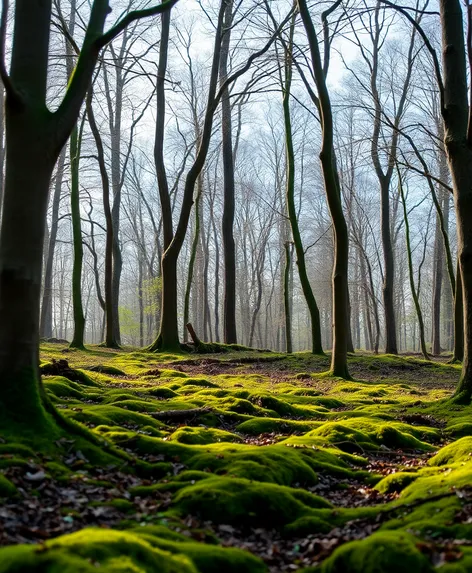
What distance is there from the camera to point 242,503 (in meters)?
4.15

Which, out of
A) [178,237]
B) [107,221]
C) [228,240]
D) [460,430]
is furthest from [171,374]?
[228,240]

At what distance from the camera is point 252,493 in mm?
4246

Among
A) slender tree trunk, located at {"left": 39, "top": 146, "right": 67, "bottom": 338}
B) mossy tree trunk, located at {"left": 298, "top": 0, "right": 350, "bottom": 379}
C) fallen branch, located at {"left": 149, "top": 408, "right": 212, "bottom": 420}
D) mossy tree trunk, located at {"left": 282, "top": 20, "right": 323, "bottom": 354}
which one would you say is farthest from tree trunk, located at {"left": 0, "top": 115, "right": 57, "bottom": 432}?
slender tree trunk, located at {"left": 39, "top": 146, "right": 67, "bottom": 338}

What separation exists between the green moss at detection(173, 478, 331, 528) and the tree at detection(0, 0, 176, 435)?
5.59ft

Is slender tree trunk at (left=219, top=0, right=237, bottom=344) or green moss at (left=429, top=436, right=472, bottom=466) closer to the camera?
green moss at (left=429, top=436, right=472, bottom=466)

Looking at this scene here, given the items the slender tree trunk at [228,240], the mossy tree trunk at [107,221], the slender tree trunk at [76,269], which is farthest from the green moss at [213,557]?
the slender tree trunk at [228,240]

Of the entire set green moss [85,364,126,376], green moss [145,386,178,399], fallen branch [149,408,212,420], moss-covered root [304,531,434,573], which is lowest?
moss-covered root [304,531,434,573]

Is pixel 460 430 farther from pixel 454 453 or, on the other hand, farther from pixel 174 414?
pixel 174 414

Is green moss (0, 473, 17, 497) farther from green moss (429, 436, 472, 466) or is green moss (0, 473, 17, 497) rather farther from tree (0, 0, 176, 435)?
green moss (429, 436, 472, 466)

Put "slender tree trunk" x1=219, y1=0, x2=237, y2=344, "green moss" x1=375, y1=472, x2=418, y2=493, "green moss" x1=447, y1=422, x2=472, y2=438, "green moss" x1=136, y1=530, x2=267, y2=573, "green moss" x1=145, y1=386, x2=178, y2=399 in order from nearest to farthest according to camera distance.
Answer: "green moss" x1=136, y1=530, x2=267, y2=573, "green moss" x1=375, y1=472, x2=418, y2=493, "green moss" x1=447, y1=422, x2=472, y2=438, "green moss" x1=145, y1=386, x2=178, y2=399, "slender tree trunk" x1=219, y1=0, x2=237, y2=344

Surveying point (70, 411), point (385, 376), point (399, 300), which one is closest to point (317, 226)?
point (399, 300)

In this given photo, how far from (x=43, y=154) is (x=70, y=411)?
2.85 metres

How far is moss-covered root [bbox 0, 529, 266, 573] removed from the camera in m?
2.60

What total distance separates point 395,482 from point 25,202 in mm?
4209
